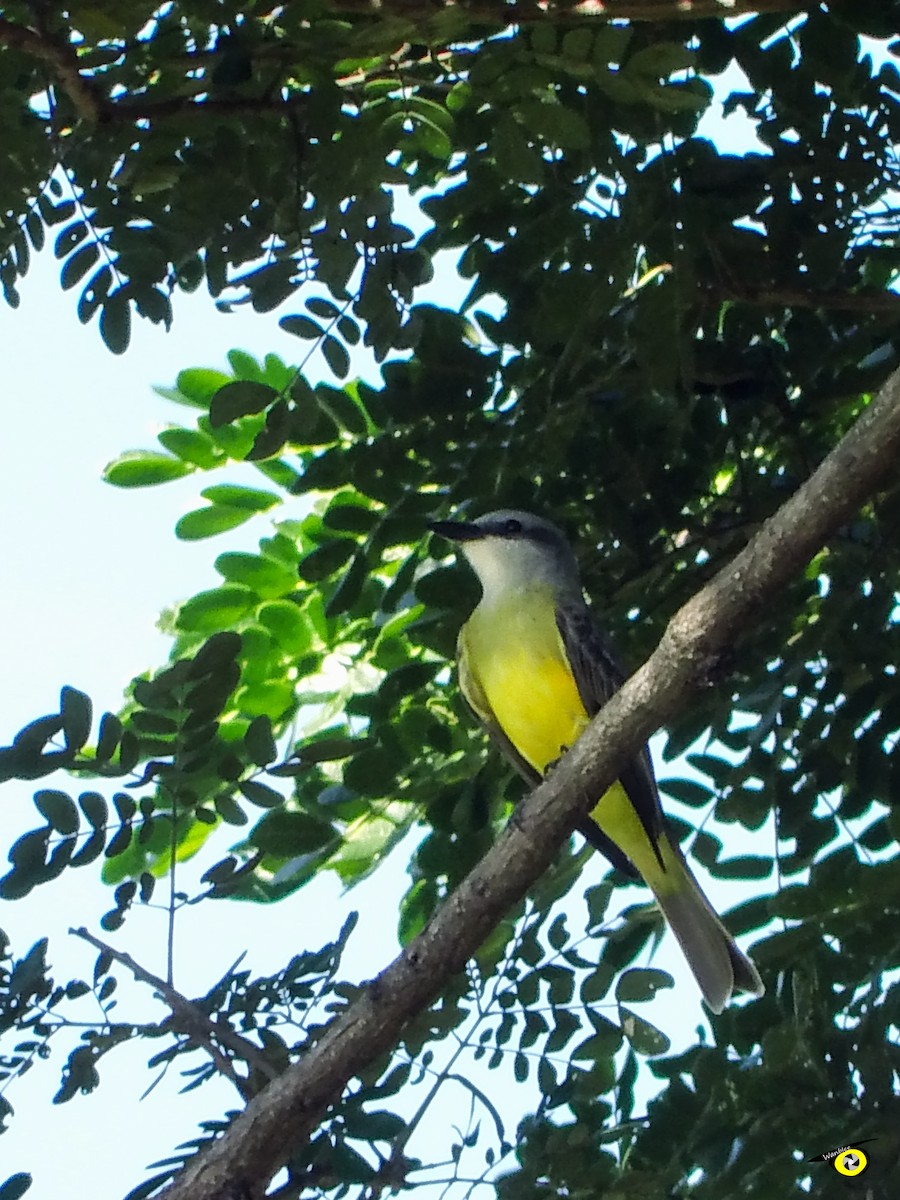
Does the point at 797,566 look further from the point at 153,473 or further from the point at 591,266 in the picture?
the point at 153,473

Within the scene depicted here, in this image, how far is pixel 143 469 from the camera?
15.0 feet

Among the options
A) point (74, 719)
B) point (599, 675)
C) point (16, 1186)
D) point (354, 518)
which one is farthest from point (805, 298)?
point (16, 1186)

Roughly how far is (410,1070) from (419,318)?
1.73 meters

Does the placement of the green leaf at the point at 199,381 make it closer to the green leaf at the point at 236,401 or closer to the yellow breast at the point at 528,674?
the green leaf at the point at 236,401

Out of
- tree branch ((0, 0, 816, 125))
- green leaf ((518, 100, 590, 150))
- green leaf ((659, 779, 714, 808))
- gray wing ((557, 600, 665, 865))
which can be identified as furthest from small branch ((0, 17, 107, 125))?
green leaf ((659, 779, 714, 808))

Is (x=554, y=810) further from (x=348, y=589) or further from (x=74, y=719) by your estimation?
(x=348, y=589)

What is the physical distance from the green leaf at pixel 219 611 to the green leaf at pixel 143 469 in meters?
0.35

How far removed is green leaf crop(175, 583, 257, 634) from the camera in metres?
4.52

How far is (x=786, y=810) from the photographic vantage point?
4.19 metres

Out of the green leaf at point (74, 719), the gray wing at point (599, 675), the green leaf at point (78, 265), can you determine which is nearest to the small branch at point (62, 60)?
the green leaf at point (78, 265)

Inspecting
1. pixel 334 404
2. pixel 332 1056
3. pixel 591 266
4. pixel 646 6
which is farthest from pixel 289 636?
pixel 646 6

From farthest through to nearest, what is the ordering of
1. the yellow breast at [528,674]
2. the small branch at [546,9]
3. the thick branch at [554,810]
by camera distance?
the yellow breast at [528,674] < the small branch at [546,9] < the thick branch at [554,810]

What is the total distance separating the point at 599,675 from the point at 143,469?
4.52 ft

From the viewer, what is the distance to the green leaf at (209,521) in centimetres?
460
